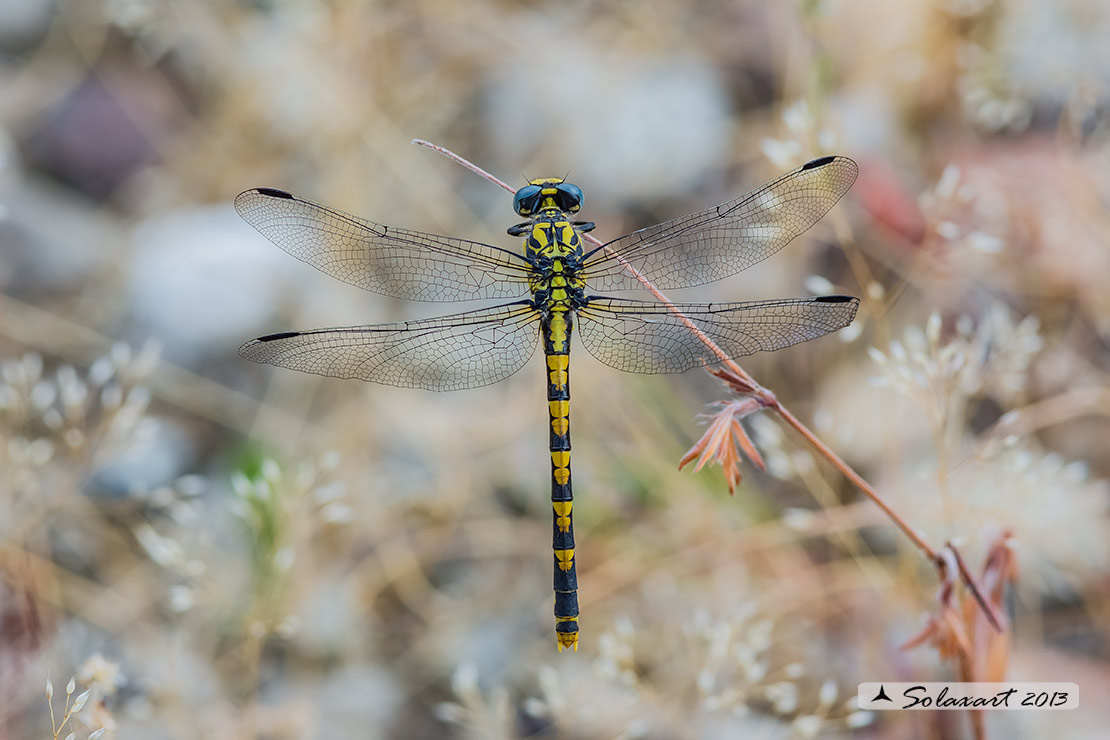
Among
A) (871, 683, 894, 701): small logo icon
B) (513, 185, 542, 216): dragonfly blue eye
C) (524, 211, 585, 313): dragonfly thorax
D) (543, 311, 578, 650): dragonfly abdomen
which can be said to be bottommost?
(871, 683, 894, 701): small logo icon

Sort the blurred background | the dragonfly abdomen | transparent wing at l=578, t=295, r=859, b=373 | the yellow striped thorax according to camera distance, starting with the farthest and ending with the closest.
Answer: the blurred background
the yellow striped thorax
the dragonfly abdomen
transparent wing at l=578, t=295, r=859, b=373

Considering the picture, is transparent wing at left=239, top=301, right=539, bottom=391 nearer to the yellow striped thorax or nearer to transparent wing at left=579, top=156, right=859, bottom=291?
the yellow striped thorax

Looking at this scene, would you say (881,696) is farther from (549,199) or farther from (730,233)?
(549,199)

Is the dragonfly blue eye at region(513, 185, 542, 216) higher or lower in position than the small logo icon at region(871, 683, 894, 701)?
higher

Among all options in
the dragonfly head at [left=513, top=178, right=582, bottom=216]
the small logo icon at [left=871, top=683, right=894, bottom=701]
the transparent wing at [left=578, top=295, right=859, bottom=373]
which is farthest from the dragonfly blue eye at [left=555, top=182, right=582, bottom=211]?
the small logo icon at [left=871, top=683, right=894, bottom=701]

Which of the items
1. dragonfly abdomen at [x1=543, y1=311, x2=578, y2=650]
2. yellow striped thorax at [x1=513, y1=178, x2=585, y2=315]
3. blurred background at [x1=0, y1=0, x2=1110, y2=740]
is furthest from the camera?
blurred background at [x1=0, y1=0, x2=1110, y2=740]

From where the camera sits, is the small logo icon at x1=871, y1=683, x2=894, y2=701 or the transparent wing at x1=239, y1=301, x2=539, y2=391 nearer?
the transparent wing at x1=239, y1=301, x2=539, y2=391
